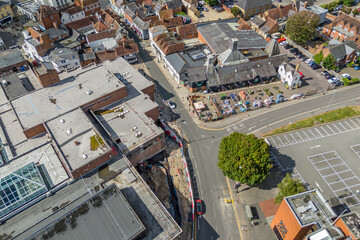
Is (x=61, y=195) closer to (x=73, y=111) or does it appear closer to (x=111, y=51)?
(x=73, y=111)

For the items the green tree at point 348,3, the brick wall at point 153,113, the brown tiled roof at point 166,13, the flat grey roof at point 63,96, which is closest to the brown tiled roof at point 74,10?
the brown tiled roof at point 166,13

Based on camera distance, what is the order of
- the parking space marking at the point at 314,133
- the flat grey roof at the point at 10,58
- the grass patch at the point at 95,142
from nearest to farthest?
the grass patch at the point at 95,142
the parking space marking at the point at 314,133
the flat grey roof at the point at 10,58

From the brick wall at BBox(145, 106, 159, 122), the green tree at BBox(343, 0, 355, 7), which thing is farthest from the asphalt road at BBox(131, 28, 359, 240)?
the green tree at BBox(343, 0, 355, 7)

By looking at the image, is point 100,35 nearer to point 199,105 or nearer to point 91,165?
point 199,105

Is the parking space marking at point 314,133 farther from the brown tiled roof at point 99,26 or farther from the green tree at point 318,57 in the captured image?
the brown tiled roof at point 99,26

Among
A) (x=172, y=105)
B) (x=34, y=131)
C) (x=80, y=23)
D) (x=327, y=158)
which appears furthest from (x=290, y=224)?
(x=80, y=23)

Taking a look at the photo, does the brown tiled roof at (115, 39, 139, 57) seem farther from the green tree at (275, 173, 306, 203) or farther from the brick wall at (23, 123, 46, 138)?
the green tree at (275, 173, 306, 203)
